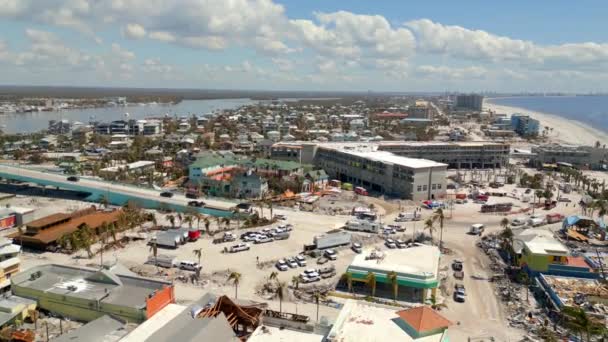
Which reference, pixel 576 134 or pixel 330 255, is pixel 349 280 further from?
pixel 576 134

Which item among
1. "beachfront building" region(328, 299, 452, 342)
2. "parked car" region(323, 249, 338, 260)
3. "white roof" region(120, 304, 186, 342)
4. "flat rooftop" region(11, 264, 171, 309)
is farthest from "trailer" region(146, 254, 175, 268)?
"beachfront building" region(328, 299, 452, 342)

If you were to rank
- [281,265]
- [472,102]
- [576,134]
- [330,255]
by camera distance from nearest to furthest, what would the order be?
[281,265]
[330,255]
[576,134]
[472,102]

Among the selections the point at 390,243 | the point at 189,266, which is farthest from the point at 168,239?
the point at 390,243

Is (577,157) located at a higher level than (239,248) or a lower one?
higher

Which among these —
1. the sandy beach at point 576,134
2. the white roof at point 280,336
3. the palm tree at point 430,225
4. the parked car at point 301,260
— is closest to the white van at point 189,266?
the parked car at point 301,260

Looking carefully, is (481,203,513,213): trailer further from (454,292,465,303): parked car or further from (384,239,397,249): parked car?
(454,292,465,303): parked car

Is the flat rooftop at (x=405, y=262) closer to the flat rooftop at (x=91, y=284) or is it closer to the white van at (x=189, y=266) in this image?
the white van at (x=189, y=266)
